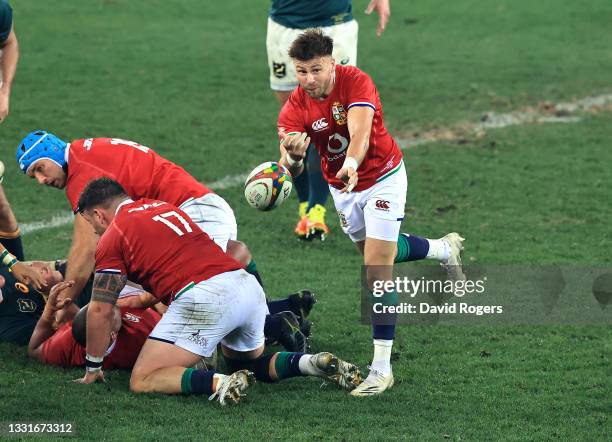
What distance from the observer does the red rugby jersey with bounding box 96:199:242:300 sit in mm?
6441

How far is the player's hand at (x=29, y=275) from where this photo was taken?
731cm

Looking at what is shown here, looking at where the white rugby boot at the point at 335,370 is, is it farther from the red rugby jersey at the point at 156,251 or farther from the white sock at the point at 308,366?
the red rugby jersey at the point at 156,251

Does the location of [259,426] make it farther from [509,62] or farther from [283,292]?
[509,62]

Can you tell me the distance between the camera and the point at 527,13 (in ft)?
64.2

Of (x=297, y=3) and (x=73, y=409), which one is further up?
(x=297, y=3)

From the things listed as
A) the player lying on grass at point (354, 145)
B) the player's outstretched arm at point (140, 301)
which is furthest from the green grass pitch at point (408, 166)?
the player lying on grass at point (354, 145)

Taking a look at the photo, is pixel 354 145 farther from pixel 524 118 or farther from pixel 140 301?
pixel 524 118

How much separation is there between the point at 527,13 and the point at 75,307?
13.8 meters

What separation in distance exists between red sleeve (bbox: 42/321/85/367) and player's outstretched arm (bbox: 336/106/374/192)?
1905 mm

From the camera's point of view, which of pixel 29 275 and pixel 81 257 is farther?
pixel 29 275

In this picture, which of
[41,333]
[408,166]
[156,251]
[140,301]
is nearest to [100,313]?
[156,251]

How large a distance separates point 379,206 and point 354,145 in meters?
0.51

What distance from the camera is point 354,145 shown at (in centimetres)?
685

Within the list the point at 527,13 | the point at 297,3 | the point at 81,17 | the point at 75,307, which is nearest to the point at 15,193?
the point at 297,3
